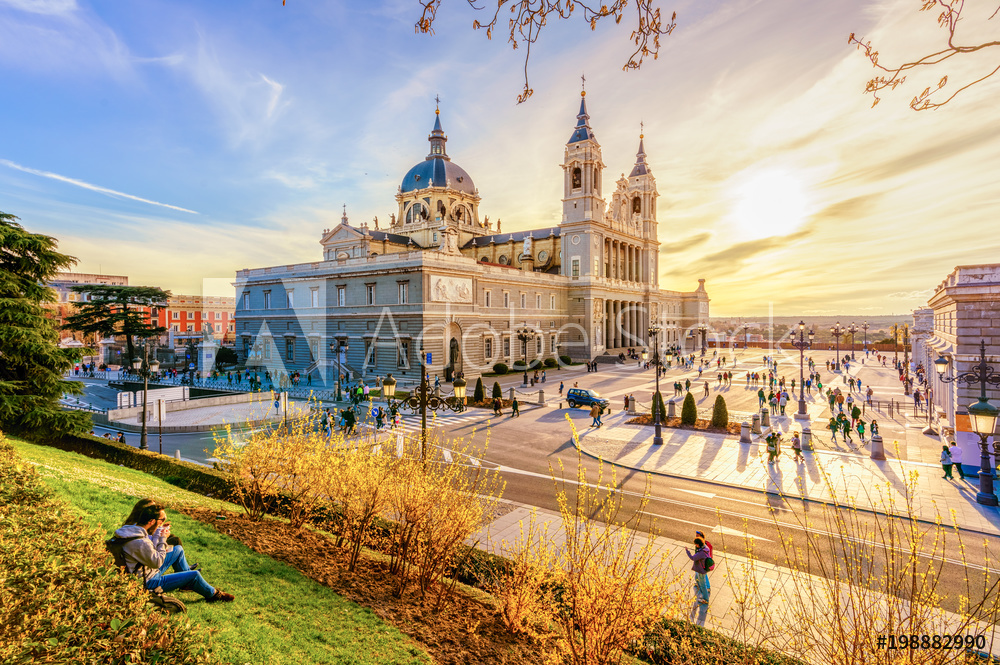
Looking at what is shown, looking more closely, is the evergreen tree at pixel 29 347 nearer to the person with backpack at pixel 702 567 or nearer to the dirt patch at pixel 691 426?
the person with backpack at pixel 702 567

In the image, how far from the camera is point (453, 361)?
43.3 meters

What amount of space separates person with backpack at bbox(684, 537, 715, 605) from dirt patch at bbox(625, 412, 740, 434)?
54.7 ft

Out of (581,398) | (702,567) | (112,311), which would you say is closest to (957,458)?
(702,567)

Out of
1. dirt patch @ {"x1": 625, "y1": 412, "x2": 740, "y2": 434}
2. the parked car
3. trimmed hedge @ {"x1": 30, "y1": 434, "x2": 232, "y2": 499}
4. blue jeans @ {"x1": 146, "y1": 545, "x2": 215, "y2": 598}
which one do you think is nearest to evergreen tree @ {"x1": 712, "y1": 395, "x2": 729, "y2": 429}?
dirt patch @ {"x1": 625, "y1": 412, "x2": 740, "y2": 434}

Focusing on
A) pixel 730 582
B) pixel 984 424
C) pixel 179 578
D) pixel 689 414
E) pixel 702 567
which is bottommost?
pixel 702 567

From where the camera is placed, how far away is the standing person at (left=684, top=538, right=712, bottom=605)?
9164mm

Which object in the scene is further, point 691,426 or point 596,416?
point 596,416

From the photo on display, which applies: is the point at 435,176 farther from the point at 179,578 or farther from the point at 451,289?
the point at 179,578

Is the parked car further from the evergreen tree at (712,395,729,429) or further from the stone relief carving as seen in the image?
the stone relief carving

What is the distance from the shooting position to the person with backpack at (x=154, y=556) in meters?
5.61

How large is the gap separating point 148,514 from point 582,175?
61522 mm

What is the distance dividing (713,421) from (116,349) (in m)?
74.1

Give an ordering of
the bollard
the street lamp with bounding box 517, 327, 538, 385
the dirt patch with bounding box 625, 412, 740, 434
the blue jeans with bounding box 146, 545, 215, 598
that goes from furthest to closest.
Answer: the street lamp with bounding box 517, 327, 538, 385, the dirt patch with bounding box 625, 412, 740, 434, the bollard, the blue jeans with bounding box 146, 545, 215, 598

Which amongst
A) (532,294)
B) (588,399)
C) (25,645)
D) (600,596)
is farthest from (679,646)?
(532,294)
